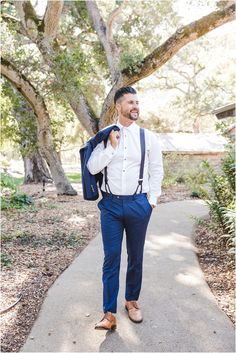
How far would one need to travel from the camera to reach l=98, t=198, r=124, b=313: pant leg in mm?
4160

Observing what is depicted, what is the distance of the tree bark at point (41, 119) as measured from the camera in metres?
12.0

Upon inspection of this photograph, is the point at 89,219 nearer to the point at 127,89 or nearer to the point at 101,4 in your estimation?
the point at 127,89

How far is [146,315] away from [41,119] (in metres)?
9.44

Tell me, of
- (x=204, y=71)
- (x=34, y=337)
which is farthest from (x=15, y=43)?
(x=204, y=71)

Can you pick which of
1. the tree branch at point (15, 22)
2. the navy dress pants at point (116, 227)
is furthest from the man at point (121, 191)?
the tree branch at point (15, 22)

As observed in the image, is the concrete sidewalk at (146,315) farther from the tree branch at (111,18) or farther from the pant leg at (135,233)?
the tree branch at (111,18)

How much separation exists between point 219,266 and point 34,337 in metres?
3.35

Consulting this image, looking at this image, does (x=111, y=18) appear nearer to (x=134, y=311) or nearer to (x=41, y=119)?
(x=41, y=119)

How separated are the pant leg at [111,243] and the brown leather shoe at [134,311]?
12.1 inches

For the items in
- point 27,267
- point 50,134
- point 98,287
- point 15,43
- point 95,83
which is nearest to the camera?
point 98,287

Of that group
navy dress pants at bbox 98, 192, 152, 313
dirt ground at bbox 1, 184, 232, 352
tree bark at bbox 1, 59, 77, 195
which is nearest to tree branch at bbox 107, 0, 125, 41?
tree bark at bbox 1, 59, 77, 195

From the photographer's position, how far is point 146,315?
459 cm

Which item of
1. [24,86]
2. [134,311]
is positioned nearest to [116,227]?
[134,311]

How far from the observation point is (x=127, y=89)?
163 inches
